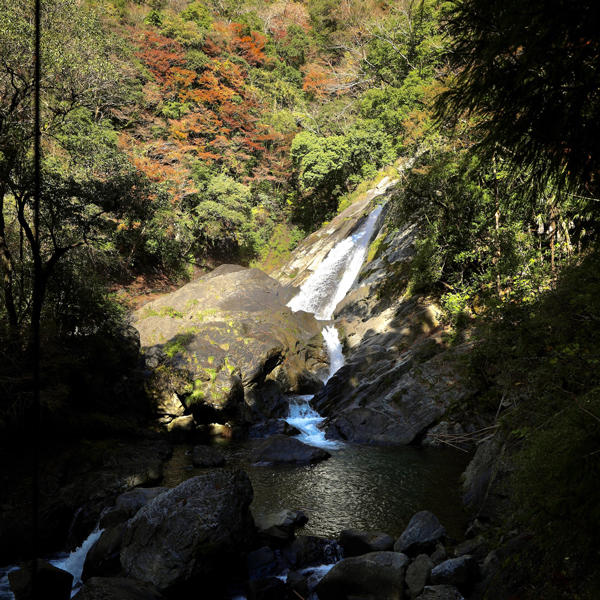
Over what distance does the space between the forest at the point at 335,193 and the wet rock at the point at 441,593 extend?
0.99 meters

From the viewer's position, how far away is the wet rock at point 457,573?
5.49 meters

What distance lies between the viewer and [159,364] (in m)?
15.6

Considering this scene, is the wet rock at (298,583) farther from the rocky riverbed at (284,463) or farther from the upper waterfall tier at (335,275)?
the upper waterfall tier at (335,275)

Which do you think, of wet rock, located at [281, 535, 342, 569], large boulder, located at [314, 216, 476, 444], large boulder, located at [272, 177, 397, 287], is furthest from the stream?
large boulder, located at [272, 177, 397, 287]

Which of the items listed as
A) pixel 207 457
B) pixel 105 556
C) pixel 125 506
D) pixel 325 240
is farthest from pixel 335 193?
pixel 105 556

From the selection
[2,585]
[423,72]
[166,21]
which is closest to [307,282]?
[423,72]

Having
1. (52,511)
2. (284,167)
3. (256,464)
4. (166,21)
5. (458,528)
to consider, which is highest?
(166,21)

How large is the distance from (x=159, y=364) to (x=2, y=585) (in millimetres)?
9610

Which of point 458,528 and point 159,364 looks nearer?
point 458,528

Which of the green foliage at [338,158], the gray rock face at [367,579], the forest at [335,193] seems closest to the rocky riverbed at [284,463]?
the gray rock face at [367,579]

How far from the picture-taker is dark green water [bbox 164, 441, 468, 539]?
809cm

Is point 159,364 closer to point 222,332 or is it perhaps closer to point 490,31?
point 222,332

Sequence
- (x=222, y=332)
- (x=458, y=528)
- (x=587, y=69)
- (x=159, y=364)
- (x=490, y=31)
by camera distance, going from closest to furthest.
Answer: (x=587, y=69), (x=490, y=31), (x=458, y=528), (x=159, y=364), (x=222, y=332)

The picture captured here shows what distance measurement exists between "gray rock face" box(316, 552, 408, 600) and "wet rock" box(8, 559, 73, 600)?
3.90m
